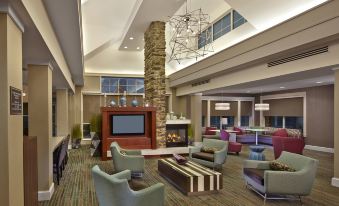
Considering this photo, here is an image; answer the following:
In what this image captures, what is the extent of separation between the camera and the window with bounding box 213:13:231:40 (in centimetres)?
974

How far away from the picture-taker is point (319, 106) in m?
11.8

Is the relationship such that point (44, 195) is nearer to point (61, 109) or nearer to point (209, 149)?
point (209, 149)

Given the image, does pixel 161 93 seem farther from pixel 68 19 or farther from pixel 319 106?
pixel 319 106

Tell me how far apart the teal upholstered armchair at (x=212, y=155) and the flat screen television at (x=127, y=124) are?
8.33ft

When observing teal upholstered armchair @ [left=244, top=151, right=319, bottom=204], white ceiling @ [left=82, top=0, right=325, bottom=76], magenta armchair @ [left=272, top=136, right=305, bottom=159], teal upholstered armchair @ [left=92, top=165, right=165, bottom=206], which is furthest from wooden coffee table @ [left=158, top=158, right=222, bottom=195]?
magenta armchair @ [left=272, top=136, right=305, bottom=159]

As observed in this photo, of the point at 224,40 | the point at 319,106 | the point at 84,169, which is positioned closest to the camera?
the point at 84,169

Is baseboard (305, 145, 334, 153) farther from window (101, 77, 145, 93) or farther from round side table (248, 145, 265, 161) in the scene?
window (101, 77, 145, 93)

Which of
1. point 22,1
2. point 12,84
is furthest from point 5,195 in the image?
point 22,1

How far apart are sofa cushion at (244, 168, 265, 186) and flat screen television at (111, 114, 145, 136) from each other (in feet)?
15.7

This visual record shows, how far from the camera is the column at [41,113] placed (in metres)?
4.98

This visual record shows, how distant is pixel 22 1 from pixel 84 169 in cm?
612

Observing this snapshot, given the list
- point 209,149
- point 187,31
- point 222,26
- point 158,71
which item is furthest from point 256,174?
point 222,26

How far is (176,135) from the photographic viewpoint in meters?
10.7

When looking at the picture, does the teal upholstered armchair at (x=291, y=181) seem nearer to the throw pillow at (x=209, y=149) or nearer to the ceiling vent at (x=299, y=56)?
the ceiling vent at (x=299, y=56)
